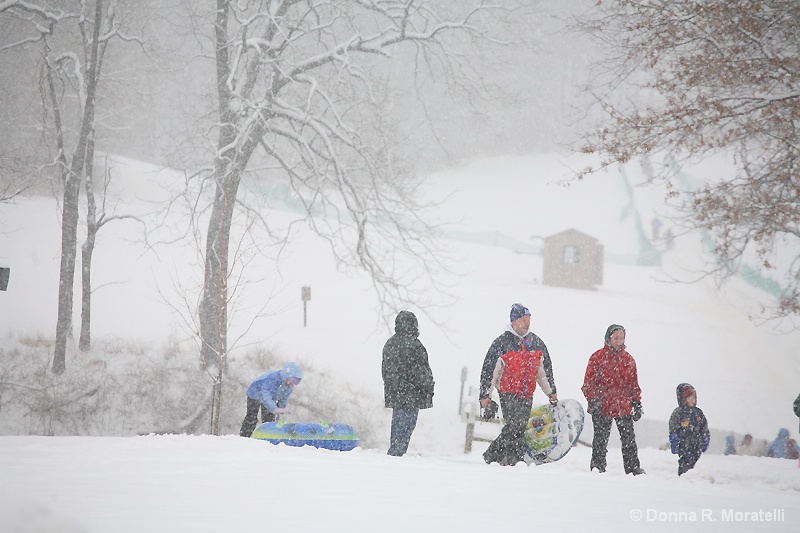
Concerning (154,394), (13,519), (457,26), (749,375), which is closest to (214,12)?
(457,26)

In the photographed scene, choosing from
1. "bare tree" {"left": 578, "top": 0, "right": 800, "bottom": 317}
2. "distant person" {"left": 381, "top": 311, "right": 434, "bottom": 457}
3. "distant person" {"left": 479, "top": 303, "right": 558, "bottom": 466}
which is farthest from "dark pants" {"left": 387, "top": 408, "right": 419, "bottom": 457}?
"bare tree" {"left": 578, "top": 0, "right": 800, "bottom": 317}

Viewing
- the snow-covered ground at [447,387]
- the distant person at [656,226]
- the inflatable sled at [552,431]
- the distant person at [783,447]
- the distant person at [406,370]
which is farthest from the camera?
the distant person at [656,226]

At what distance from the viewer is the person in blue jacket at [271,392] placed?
24.7ft

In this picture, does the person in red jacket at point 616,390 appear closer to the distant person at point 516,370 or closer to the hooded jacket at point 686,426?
the distant person at point 516,370

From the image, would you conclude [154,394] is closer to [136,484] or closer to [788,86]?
[136,484]

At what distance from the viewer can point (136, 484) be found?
4.02m

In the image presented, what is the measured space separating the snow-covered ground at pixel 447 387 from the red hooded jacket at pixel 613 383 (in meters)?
0.75

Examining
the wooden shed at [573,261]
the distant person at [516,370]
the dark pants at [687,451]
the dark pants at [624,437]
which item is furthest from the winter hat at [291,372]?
the wooden shed at [573,261]

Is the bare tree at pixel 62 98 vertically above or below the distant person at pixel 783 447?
above

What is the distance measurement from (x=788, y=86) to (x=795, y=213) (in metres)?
1.41

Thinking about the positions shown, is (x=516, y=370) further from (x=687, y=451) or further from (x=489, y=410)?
(x=687, y=451)

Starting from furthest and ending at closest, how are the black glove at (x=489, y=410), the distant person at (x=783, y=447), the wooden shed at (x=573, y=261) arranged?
the wooden shed at (x=573, y=261)
the distant person at (x=783, y=447)
the black glove at (x=489, y=410)

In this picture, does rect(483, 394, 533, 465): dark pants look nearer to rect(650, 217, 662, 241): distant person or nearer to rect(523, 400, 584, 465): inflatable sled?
rect(523, 400, 584, 465): inflatable sled

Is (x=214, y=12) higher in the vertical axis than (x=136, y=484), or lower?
higher
